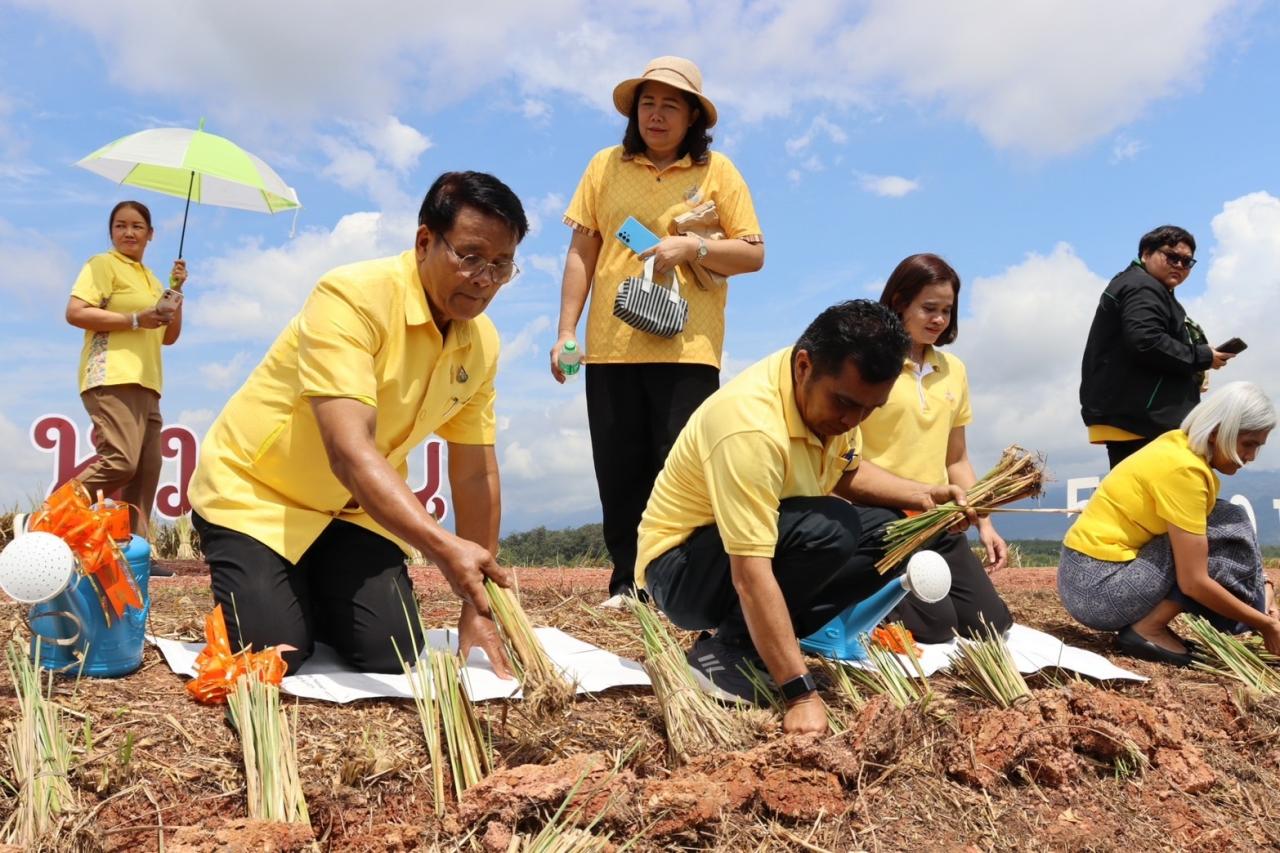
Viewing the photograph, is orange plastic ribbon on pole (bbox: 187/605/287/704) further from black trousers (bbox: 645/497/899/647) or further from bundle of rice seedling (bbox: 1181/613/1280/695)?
bundle of rice seedling (bbox: 1181/613/1280/695)

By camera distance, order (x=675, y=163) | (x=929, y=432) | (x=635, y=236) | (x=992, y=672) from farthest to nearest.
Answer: (x=675, y=163), (x=635, y=236), (x=929, y=432), (x=992, y=672)

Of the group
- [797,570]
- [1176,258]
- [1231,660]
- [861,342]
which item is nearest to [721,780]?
[797,570]

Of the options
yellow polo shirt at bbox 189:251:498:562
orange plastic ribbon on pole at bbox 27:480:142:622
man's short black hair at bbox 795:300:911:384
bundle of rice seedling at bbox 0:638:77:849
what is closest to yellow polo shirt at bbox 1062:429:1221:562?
man's short black hair at bbox 795:300:911:384

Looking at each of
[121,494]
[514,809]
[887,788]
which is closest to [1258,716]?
[887,788]

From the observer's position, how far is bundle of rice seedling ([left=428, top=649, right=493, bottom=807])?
212 cm

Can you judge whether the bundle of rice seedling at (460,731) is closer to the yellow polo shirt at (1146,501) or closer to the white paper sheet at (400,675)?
the white paper sheet at (400,675)

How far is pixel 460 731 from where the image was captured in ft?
7.07

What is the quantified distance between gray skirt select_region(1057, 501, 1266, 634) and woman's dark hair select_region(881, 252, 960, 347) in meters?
1.12

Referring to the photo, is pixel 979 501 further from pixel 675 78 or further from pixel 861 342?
pixel 675 78

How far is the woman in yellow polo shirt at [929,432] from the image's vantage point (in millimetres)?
3650

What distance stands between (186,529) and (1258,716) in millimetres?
6484

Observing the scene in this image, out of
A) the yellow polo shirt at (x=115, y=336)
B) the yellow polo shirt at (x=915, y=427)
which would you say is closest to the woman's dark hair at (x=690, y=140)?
the yellow polo shirt at (x=915, y=427)

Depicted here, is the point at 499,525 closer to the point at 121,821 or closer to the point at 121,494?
the point at 121,821

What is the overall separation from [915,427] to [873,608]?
2.83 ft
